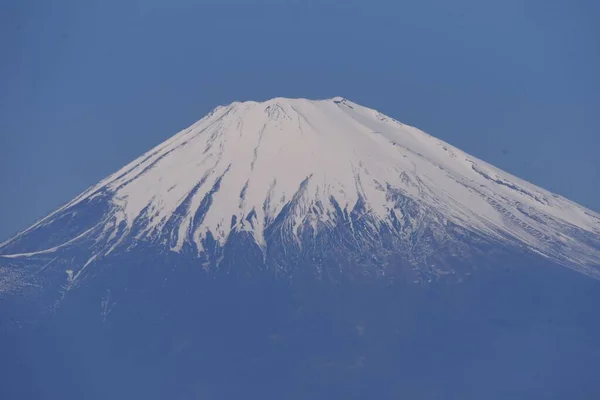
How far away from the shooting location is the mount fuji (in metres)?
79.9

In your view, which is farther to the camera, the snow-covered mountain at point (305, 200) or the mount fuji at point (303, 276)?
the snow-covered mountain at point (305, 200)

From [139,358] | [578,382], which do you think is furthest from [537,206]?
[139,358]

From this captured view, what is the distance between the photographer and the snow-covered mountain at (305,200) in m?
91.2

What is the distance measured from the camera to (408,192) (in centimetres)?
9450

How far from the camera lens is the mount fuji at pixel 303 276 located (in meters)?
79.9

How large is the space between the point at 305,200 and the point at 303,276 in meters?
6.83

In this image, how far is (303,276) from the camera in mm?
87875

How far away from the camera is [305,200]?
306 feet

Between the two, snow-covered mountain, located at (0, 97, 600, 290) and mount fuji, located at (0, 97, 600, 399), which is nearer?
mount fuji, located at (0, 97, 600, 399)

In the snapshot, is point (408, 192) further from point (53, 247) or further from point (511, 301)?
point (53, 247)

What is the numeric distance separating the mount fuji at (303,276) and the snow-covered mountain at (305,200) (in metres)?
0.14

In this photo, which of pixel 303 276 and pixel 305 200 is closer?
pixel 303 276

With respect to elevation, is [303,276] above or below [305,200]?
below

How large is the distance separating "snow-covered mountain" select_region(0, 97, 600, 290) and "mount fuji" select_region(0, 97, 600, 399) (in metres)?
0.14
